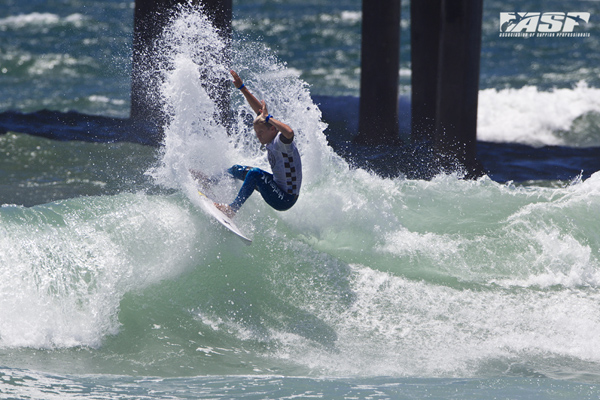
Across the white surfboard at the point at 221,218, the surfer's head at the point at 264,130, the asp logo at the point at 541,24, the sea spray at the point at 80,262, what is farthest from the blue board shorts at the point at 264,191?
the asp logo at the point at 541,24

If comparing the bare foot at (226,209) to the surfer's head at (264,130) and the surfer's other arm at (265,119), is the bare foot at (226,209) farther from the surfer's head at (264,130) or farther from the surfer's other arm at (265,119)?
the surfer's other arm at (265,119)

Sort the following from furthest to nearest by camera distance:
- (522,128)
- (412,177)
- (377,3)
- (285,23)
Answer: (285,23)
(522,128)
(377,3)
(412,177)

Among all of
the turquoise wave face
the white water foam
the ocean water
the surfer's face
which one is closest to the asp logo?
the white water foam

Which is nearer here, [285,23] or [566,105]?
[566,105]

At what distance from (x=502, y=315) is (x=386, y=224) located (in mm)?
1906

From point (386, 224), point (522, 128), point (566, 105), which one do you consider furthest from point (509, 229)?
point (566, 105)

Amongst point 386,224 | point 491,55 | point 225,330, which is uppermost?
point 491,55

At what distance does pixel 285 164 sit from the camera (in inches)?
266

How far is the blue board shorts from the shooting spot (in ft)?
22.8

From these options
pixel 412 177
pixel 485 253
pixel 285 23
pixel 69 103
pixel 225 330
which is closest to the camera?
pixel 225 330

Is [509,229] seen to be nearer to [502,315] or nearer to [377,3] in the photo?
[502,315]

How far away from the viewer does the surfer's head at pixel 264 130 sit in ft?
21.6

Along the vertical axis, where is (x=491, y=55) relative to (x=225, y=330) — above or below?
above

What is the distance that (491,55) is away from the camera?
25.0m
